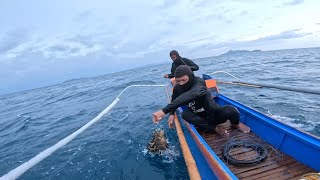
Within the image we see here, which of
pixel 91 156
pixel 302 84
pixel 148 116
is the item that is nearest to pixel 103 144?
pixel 91 156

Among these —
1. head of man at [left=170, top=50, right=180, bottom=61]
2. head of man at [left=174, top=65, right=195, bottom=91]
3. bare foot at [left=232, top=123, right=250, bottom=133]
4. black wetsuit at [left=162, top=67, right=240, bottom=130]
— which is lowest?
bare foot at [left=232, top=123, right=250, bottom=133]

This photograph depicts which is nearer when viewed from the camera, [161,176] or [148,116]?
[161,176]

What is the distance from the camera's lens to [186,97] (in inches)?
196

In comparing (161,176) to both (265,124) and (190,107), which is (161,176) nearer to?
(190,107)

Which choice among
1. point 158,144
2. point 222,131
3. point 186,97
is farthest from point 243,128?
point 158,144

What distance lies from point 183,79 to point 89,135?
8.23 meters

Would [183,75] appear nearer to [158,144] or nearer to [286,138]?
[286,138]

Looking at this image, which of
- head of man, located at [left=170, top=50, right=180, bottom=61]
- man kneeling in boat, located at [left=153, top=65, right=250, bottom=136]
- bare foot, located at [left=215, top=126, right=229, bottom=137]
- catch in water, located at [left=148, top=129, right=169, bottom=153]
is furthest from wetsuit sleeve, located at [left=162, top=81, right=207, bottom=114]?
head of man, located at [left=170, top=50, right=180, bottom=61]

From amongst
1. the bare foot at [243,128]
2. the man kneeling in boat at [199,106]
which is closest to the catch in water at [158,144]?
the man kneeling in boat at [199,106]

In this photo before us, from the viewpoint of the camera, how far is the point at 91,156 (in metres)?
9.00

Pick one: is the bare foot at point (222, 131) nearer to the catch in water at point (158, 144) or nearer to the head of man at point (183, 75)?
the head of man at point (183, 75)

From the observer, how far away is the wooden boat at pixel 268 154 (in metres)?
4.26

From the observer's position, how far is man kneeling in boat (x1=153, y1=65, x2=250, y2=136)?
5.01 m

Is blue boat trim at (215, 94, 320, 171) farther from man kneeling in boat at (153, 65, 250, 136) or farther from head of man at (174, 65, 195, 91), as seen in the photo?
head of man at (174, 65, 195, 91)
